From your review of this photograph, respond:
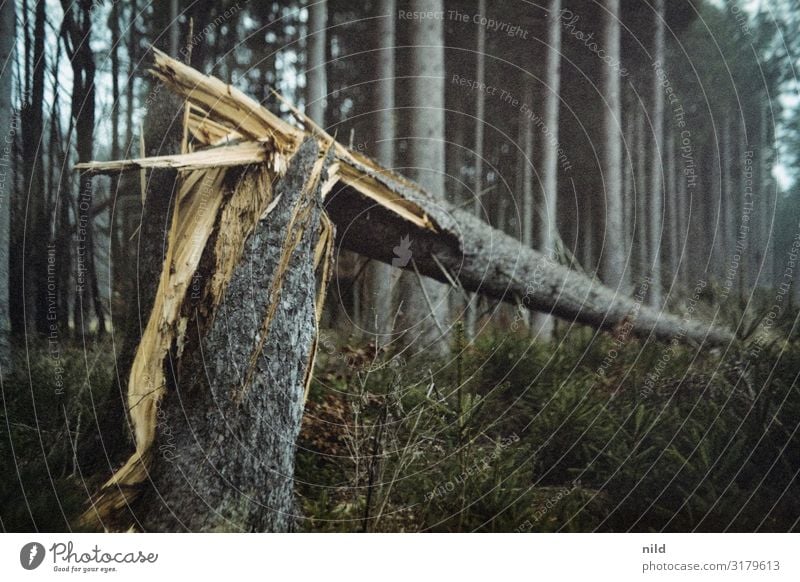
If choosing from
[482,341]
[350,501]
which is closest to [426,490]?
[350,501]

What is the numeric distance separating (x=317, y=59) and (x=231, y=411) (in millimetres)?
1606

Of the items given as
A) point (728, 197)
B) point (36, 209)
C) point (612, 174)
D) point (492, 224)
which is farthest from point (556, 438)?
point (36, 209)

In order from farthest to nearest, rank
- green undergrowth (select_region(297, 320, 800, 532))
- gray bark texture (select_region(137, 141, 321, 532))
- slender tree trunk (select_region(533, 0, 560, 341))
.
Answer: slender tree trunk (select_region(533, 0, 560, 341)) → green undergrowth (select_region(297, 320, 800, 532)) → gray bark texture (select_region(137, 141, 321, 532))

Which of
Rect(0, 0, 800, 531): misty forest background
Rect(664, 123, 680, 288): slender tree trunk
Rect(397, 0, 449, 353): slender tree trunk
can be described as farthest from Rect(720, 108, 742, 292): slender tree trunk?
Rect(397, 0, 449, 353): slender tree trunk

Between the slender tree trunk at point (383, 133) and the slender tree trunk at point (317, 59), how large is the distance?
24 cm

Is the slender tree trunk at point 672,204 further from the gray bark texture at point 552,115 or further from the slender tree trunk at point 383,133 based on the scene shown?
the slender tree trunk at point 383,133

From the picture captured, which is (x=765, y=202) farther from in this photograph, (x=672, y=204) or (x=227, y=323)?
(x=227, y=323)

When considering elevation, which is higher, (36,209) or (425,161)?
(425,161)

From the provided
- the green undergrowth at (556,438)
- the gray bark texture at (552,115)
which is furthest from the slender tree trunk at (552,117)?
the green undergrowth at (556,438)

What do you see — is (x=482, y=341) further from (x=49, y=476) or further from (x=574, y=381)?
(x=49, y=476)

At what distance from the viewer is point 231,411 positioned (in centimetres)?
291

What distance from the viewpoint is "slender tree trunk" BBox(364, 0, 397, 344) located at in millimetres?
3109
